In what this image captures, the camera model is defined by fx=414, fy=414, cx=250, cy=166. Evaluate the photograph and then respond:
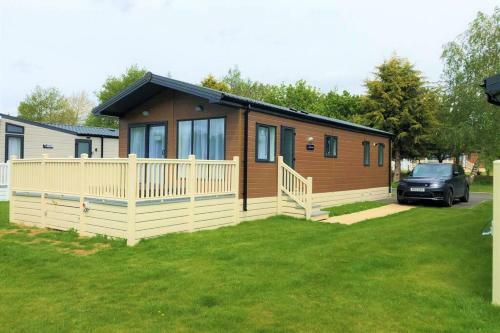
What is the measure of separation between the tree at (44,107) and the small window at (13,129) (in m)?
30.0

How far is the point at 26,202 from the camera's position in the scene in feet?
32.8

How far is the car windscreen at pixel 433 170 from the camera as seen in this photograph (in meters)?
14.6

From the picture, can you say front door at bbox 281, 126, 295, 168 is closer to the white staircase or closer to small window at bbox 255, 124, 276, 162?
small window at bbox 255, 124, 276, 162

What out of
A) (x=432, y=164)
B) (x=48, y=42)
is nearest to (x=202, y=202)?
(x=432, y=164)

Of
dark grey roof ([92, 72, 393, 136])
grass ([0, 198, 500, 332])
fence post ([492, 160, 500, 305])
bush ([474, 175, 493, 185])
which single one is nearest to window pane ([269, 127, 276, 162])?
dark grey roof ([92, 72, 393, 136])

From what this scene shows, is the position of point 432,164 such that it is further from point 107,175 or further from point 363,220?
point 107,175

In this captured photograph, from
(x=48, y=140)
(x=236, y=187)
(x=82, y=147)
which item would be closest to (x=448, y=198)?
(x=236, y=187)

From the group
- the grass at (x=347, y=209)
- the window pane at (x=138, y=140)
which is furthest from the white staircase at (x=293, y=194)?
the window pane at (x=138, y=140)

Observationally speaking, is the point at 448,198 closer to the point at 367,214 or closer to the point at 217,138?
the point at 367,214

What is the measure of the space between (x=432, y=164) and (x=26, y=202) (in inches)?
517

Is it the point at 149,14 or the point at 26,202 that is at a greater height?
the point at 149,14

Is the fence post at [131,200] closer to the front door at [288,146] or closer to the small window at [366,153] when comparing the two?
the front door at [288,146]

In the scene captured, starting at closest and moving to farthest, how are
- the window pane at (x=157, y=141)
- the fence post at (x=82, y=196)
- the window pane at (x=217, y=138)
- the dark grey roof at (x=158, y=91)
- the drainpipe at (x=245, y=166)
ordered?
the fence post at (x=82, y=196) < the dark grey roof at (x=158, y=91) < the drainpipe at (x=245, y=166) < the window pane at (x=217, y=138) < the window pane at (x=157, y=141)

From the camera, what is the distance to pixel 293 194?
11.4 metres
